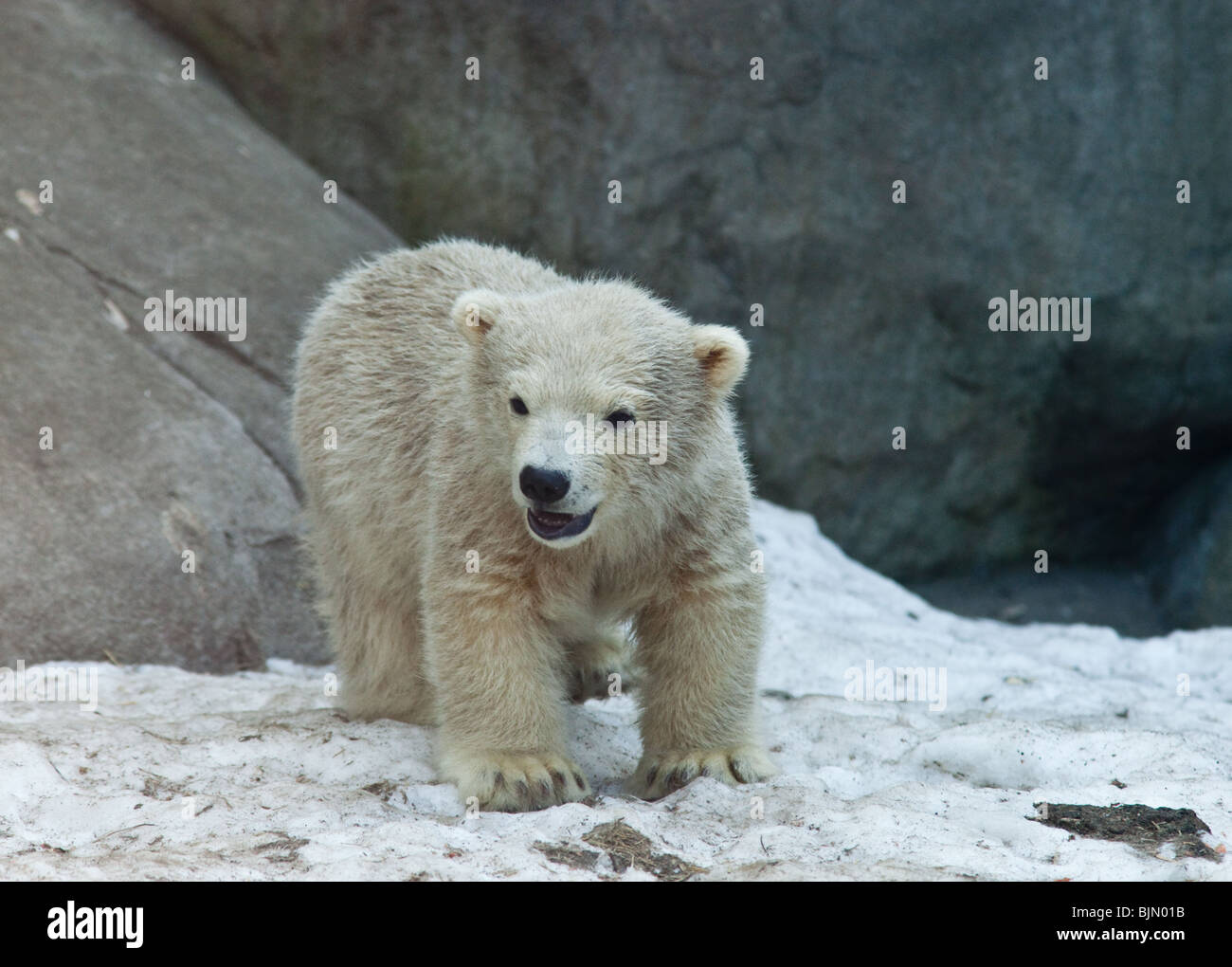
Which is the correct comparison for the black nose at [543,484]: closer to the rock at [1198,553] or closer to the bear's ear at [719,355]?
the bear's ear at [719,355]

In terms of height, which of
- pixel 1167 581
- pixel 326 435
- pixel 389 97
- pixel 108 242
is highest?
pixel 389 97

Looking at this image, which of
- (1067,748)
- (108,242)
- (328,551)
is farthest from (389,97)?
(1067,748)

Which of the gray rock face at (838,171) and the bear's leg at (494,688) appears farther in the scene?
the gray rock face at (838,171)

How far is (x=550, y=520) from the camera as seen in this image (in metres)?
4.78

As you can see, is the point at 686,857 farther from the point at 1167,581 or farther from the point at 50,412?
the point at 1167,581

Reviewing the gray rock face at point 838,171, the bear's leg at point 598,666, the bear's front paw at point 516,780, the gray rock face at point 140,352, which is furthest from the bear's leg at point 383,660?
the gray rock face at point 838,171

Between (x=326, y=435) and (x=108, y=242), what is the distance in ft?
9.79

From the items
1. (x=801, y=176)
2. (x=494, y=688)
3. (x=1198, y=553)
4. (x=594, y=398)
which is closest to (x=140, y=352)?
(x=494, y=688)

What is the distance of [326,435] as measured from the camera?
648cm

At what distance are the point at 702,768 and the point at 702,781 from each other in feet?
0.47

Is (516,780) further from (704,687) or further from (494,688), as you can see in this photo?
(704,687)

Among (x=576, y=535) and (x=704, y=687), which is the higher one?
(x=576, y=535)

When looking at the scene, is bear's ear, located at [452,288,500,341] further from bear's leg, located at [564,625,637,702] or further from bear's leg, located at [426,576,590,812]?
bear's leg, located at [564,625,637,702]

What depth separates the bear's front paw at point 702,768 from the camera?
17.4 ft
